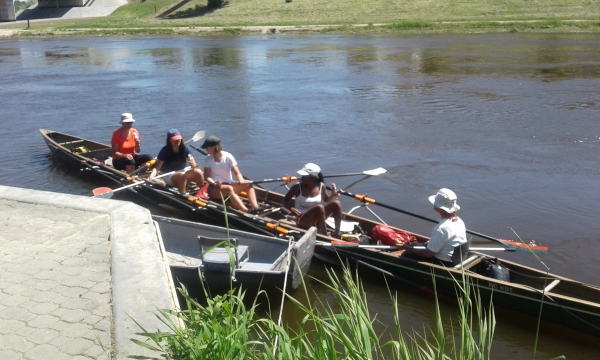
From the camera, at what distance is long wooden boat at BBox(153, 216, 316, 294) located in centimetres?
804

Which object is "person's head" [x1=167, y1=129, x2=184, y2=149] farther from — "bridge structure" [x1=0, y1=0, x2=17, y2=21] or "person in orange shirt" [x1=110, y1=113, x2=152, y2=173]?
"bridge structure" [x1=0, y1=0, x2=17, y2=21]

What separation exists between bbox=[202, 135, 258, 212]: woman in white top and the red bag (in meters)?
2.26

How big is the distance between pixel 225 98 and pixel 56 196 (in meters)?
16.8

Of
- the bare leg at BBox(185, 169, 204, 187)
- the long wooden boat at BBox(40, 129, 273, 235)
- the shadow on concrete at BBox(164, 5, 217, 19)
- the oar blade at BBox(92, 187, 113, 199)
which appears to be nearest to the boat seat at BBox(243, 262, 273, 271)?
the long wooden boat at BBox(40, 129, 273, 235)

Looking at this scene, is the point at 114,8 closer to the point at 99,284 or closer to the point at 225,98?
the point at 225,98

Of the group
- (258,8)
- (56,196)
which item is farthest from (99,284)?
(258,8)

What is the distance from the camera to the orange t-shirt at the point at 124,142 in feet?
44.3

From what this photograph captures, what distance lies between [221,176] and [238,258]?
10.1ft

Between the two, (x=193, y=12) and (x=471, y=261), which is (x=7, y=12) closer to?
(x=193, y=12)

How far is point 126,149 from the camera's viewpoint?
44.6 ft

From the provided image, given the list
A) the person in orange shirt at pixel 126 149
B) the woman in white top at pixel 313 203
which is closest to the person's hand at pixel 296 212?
the woman in white top at pixel 313 203

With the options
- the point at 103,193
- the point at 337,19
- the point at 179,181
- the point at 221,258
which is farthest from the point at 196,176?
the point at 337,19

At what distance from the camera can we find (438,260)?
8617 mm

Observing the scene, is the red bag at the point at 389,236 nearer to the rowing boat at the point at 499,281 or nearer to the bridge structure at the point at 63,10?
the rowing boat at the point at 499,281
